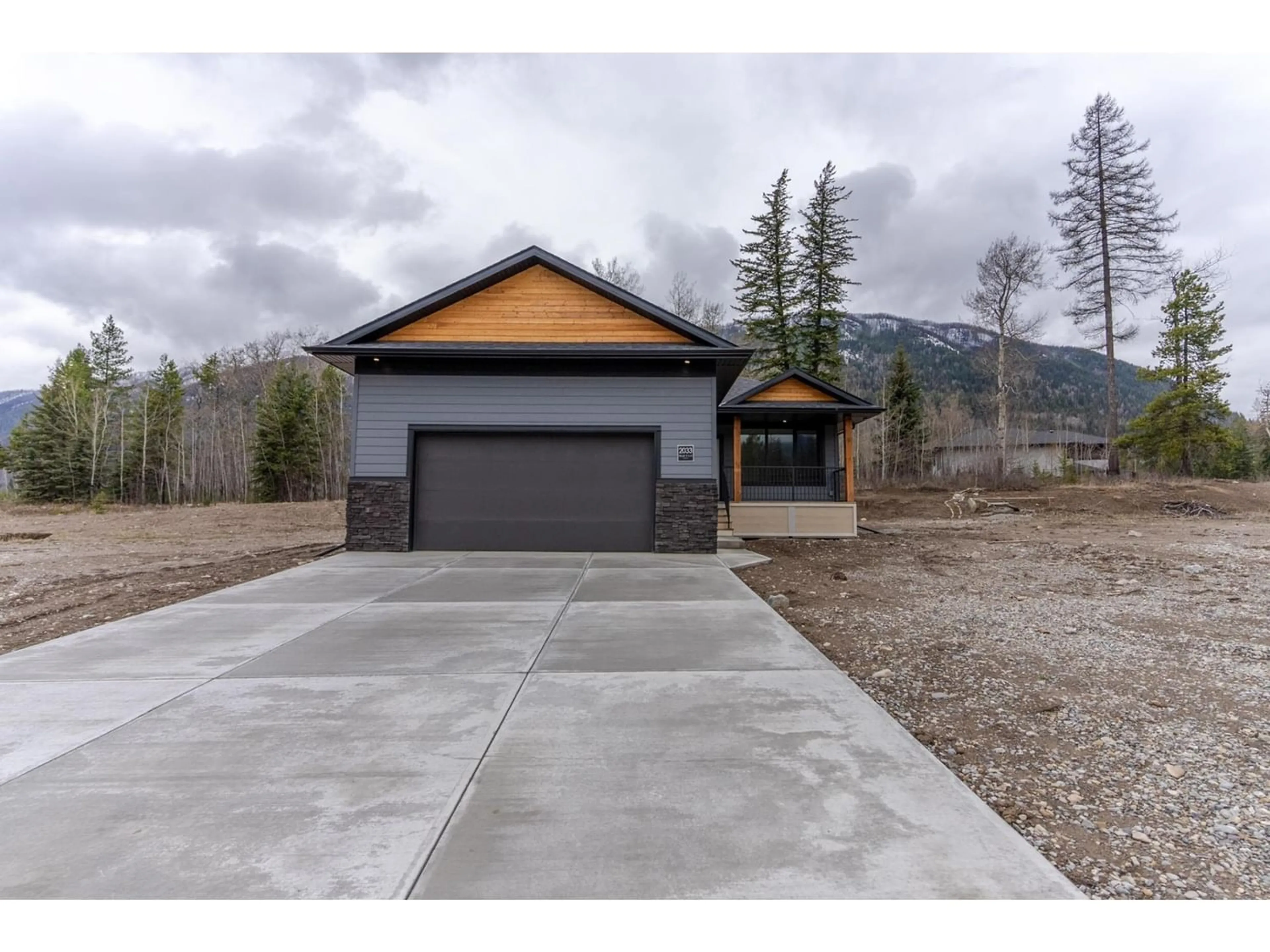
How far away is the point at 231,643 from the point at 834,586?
6302 mm

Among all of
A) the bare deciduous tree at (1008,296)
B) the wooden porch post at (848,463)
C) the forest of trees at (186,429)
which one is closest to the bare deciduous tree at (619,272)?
the forest of trees at (186,429)

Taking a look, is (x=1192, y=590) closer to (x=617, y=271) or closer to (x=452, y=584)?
(x=452, y=584)

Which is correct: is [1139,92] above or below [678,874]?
above

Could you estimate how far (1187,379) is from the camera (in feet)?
74.3

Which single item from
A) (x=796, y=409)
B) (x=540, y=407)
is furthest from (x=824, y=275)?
(x=540, y=407)

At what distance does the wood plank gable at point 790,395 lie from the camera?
13.2 m

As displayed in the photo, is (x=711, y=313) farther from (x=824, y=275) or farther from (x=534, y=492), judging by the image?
(x=534, y=492)

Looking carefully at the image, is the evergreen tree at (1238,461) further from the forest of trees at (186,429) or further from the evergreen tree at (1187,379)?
the forest of trees at (186,429)

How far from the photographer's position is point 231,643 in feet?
13.8

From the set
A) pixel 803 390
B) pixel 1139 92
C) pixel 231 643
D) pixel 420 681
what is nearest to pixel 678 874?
pixel 420 681

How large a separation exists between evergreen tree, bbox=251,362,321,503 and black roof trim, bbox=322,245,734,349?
2060cm

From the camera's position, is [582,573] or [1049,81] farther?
[582,573]

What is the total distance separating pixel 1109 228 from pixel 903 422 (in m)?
12.0

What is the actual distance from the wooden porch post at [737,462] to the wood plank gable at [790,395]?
597 mm
